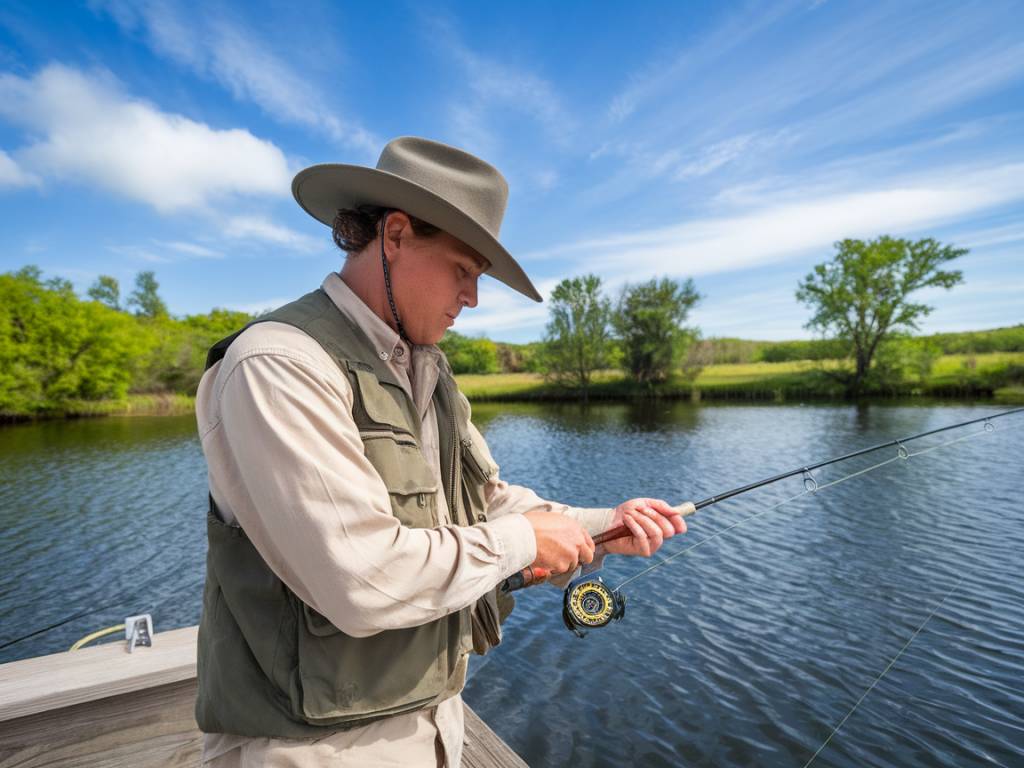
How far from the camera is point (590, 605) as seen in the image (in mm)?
3088

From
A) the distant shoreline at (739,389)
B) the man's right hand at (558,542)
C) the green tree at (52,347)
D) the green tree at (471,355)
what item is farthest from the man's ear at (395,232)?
the green tree at (471,355)

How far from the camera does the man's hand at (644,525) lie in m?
2.23

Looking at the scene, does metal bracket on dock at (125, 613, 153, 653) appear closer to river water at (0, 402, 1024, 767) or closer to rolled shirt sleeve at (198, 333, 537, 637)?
river water at (0, 402, 1024, 767)

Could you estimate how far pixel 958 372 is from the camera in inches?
1786

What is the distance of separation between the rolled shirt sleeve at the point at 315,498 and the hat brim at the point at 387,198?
1.88 feet

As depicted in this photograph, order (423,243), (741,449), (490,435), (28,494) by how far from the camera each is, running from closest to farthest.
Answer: (423,243)
(28,494)
(741,449)
(490,435)

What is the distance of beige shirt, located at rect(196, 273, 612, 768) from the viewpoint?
4.31 ft

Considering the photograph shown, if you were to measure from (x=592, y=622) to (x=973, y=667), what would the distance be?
7.13 metres

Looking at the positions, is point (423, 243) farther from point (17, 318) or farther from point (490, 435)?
point (17, 318)

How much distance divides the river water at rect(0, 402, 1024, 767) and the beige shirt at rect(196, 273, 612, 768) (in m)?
5.21

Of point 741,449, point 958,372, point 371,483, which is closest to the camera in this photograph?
point 371,483

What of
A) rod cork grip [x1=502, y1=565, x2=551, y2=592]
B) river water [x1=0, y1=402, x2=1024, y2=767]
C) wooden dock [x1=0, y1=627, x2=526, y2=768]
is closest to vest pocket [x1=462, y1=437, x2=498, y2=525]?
rod cork grip [x1=502, y1=565, x2=551, y2=592]

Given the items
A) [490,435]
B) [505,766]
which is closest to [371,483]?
[505,766]

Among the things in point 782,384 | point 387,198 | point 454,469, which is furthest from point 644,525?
point 782,384
